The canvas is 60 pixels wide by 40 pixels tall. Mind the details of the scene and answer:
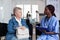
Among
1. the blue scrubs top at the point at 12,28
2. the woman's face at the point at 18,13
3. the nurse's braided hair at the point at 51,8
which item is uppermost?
the nurse's braided hair at the point at 51,8

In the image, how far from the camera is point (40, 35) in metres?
2.97

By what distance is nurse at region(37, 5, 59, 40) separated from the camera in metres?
2.92

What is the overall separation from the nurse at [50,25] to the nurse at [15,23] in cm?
29

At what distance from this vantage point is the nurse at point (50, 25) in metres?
2.92

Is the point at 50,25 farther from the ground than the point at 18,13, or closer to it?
closer to it

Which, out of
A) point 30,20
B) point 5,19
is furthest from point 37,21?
point 5,19

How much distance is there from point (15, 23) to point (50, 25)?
529 mm

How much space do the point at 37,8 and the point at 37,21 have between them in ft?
0.68

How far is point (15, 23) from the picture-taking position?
2.91m

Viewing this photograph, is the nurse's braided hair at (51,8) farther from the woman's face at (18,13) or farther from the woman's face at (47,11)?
the woman's face at (18,13)

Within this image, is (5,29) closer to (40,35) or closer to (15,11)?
(15,11)

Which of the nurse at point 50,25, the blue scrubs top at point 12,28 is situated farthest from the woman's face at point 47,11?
the blue scrubs top at point 12,28

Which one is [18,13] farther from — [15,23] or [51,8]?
[51,8]

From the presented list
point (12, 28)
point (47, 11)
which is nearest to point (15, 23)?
point (12, 28)
